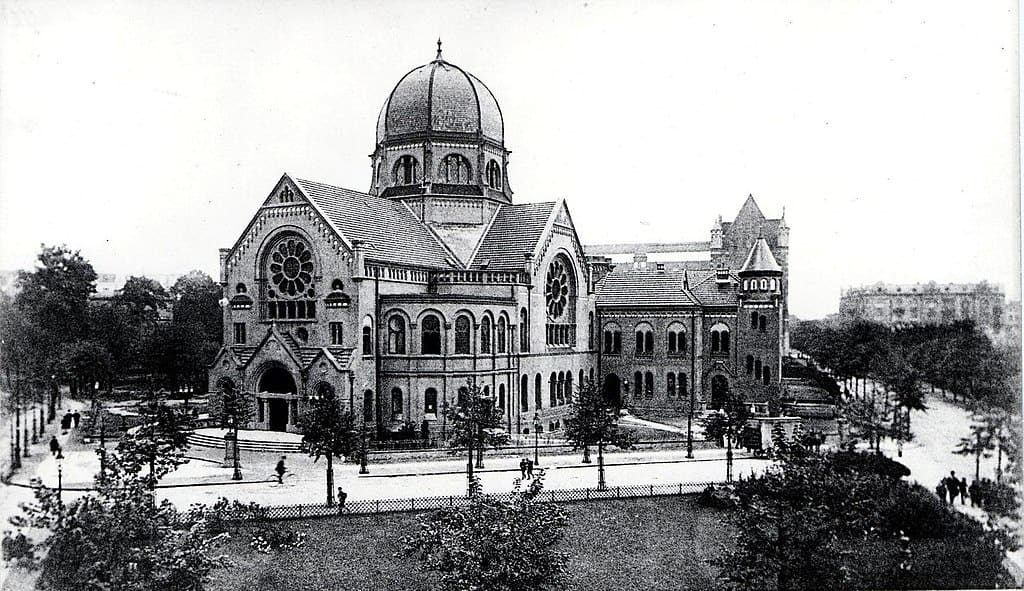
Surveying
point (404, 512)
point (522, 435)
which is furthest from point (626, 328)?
point (404, 512)

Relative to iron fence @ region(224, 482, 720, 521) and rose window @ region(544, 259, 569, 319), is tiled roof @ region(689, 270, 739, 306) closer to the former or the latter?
rose window @ region(544, 259, 569, 319)

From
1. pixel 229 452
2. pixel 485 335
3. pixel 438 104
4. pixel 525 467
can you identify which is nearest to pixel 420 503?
pixel 525 467

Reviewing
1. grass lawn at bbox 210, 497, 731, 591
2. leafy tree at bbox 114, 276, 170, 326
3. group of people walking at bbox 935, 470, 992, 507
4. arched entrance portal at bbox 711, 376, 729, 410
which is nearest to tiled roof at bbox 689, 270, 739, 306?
arched entrance portal at bbox 711, 376, 729, 410

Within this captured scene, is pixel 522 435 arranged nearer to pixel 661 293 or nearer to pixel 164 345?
pixel 661 293

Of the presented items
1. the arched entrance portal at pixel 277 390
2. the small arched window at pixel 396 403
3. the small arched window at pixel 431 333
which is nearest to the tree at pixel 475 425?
the small arched window at pixel 396 403

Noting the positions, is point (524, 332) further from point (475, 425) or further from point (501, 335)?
point (475, 425)
